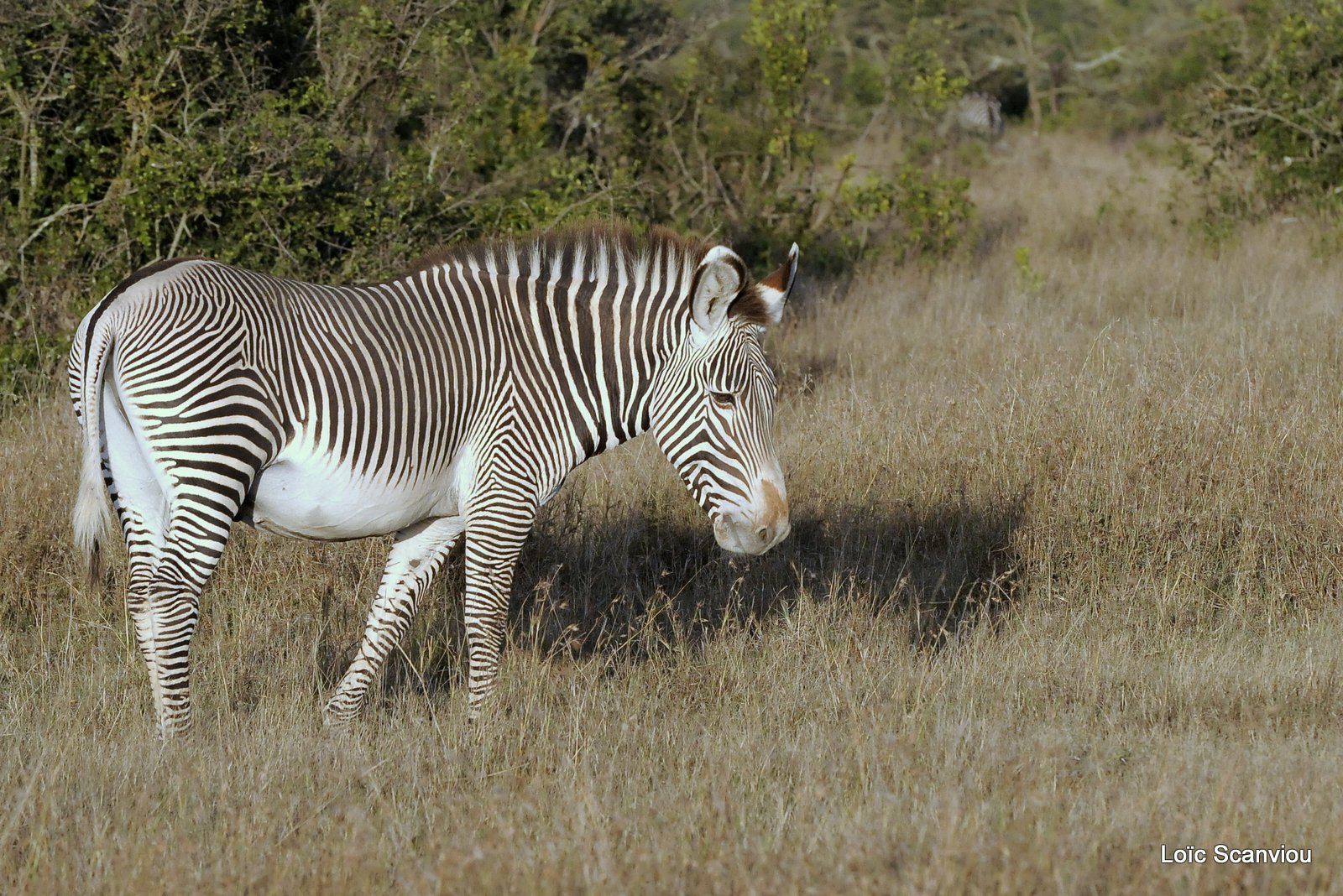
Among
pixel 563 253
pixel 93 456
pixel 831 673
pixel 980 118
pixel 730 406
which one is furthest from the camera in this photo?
pixel 980 118

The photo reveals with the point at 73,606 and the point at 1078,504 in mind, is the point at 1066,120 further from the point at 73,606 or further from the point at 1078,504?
the point at 73,606

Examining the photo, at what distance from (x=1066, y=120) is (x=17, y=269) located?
20.8 meters

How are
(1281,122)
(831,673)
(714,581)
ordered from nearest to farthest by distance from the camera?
(831,673)
(714,581)
(1281,122)

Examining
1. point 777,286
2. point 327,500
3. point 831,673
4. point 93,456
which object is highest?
point 777,286

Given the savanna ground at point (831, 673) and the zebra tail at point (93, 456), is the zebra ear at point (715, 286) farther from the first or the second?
the zebra tail at point (93, 456)

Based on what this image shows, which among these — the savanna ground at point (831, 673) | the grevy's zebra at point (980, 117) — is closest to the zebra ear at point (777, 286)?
the savanna ground at point (831, 673)

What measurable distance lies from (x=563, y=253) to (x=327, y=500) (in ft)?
4.19

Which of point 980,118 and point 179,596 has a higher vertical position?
point 179,596

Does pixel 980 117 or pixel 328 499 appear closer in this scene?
pixel 328 499

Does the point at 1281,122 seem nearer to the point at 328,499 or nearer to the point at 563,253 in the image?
the point at 563,253

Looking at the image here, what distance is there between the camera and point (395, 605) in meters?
5.15

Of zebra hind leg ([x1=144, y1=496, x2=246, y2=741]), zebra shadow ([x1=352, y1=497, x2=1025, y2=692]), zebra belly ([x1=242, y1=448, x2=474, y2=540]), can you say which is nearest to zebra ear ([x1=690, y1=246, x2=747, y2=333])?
zebra belly ([x1=242, y1=448, x2=474, y2=540])

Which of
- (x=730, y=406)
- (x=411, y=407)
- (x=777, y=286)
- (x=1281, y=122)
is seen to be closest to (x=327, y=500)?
(x=411, y=407)

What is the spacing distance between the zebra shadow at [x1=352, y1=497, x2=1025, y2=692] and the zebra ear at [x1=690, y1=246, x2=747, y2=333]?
60.8 inches
